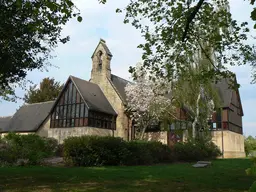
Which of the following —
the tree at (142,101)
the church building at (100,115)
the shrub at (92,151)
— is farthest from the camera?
the tree at (142,101)

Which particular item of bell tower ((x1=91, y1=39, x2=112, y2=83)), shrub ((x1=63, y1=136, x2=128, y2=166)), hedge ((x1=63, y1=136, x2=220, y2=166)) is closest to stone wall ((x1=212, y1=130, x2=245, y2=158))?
hedge ((x1=63, y1=136, x2=220, y2=166))

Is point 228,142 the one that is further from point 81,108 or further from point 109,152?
point 109,152

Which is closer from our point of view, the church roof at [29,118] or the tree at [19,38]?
the tree at [19,38]

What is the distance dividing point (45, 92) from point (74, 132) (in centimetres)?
2059

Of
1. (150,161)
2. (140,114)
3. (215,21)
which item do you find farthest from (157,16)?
(140,114)

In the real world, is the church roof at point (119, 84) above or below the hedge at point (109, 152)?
above

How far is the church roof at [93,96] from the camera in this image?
34.6 m

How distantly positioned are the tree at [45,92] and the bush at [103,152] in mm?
35351

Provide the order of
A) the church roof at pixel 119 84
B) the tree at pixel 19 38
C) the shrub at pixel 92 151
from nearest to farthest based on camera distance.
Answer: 1. the tree at pixel 19 38
2. the shrub at pixel 92 151
3. the church roof at pixel 119 84

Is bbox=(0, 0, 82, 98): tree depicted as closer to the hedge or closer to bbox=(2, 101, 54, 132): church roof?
the hedge

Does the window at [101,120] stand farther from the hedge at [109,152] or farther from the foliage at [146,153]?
the hedge at [109,152]

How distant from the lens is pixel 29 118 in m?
42.0

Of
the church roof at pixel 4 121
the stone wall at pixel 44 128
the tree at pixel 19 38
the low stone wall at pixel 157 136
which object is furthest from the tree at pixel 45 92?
the tree at pixel 19 38

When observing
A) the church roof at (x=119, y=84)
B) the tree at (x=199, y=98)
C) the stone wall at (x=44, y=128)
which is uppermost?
the church roof at (x=119, y=84)
